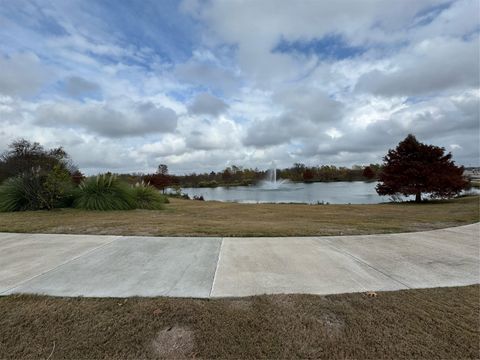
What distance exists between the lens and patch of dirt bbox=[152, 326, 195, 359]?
1.90 m

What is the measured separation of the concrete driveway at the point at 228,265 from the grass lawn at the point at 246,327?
0.28 meters

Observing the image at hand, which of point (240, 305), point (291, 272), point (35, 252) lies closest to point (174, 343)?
point (240, 305)

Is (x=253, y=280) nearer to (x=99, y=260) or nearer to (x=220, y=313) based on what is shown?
(x=220, y=313)

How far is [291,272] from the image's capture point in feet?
11.1

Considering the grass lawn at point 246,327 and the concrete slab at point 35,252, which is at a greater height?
the concrete slab at point 35,252

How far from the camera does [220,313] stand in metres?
2.39

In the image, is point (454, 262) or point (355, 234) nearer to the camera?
point (454, 262)

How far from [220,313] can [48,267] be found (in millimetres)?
2527

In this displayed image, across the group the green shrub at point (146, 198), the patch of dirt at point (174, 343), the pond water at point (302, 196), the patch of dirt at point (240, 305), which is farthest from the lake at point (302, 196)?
the patch of dirt at point (174, 343)

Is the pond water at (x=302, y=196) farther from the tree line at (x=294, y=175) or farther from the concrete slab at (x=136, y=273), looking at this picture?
the tree line at (x=294, y=175)

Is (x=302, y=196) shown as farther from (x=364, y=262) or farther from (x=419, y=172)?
(x=364, y=262)

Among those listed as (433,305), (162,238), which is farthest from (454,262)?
(162,238)

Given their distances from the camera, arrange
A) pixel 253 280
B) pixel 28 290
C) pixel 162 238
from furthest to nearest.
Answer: pixel 162 238
pixel 253 280
pixel 28 290

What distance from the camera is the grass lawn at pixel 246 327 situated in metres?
1.93
